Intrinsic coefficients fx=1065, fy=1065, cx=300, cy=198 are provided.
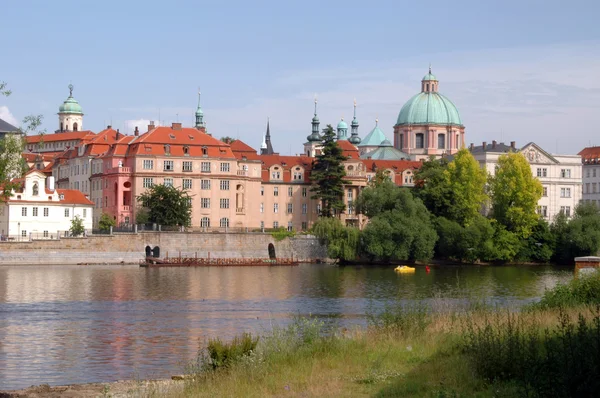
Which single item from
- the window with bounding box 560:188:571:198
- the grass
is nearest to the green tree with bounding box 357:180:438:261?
the window with bounding box 560:188:571:198

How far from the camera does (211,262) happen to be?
94.0 metres

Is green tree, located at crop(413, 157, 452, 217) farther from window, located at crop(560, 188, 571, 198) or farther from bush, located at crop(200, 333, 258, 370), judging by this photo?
bush, located at crop(200, 333, 258, 370)

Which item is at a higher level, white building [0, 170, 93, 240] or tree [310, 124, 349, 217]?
tree [310, 124, 349, 217]

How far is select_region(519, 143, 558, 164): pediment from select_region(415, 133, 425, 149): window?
72.4 ft

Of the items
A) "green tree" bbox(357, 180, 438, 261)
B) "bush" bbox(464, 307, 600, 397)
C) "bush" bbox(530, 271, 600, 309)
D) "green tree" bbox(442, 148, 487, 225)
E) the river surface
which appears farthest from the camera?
"green tree" bbox(442, 148, 487, 225)

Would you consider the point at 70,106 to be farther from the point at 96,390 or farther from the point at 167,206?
the point at 96,390

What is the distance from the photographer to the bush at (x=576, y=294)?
28672mm

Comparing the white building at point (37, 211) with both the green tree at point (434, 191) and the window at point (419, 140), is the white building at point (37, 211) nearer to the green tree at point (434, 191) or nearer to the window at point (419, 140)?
the green tree at point (434, 191)

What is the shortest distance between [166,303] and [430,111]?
94983mm

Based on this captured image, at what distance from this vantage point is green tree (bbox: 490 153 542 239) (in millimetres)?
102000

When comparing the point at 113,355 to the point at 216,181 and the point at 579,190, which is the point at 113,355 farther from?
the point at 579,190

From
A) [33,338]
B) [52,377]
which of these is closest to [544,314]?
[52,377]

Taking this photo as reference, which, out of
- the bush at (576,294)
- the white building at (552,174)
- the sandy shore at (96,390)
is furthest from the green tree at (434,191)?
the sandy shore at (96,390)

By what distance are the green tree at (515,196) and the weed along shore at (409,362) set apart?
7559 cm
